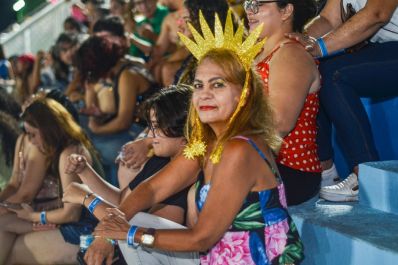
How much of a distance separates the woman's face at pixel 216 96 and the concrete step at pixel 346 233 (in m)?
0.70

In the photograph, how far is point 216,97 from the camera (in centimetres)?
317

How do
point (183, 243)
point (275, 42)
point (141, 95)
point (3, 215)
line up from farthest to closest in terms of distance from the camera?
point (141, 95)
point (3, 215)
point (275, 42)
point (183, 243)

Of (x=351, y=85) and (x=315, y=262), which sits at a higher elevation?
(x=351, y=85)

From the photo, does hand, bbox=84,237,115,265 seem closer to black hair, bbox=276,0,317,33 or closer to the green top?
black hair, bbox=276,0,317,33

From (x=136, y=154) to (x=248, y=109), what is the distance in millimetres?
1439

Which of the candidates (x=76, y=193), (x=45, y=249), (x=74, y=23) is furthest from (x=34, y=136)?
(x=74, y=23)

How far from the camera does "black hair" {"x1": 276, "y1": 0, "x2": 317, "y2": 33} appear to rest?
154 inches

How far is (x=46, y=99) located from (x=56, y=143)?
32 cm

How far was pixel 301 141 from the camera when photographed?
12.7 ft

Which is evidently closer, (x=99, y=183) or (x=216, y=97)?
(x=216, y=97)

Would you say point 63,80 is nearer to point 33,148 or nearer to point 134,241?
point 33,148

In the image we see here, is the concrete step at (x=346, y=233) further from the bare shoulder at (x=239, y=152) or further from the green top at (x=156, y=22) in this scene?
the green top at (x=156, y=22)

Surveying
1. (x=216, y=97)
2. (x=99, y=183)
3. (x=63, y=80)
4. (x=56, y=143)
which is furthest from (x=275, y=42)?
(x=63, y=80)

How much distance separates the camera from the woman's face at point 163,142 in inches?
157
